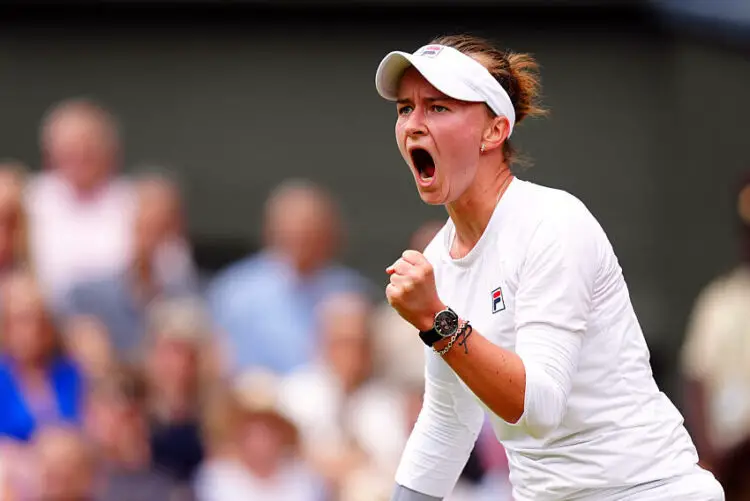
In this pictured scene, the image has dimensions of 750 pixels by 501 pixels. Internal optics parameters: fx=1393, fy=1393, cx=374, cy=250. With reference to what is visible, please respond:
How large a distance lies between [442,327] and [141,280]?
452 cm

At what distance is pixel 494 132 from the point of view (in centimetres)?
315

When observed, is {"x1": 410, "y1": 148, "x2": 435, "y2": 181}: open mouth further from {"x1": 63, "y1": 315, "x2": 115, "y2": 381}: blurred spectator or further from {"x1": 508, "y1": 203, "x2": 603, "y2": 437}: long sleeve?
{"x1": 63, "y1": 315, "x2": 115, "y2": 381}: blurred spectator

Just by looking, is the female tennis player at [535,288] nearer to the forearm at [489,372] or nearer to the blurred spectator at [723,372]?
the forearm at [489,372]

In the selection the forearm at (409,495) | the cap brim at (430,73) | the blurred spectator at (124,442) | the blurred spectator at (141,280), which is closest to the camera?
the cap brim at (430,73)

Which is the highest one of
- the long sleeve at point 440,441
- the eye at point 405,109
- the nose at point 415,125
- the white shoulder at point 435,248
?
the eye at point 405,109

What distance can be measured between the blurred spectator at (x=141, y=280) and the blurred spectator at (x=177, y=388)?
221 millimetres

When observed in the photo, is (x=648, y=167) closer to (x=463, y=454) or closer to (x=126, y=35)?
(x=126, y=35)

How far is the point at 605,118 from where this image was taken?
9562 millimetres

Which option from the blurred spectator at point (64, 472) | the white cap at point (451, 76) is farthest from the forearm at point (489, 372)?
the blurred spectator at point (64, 472)

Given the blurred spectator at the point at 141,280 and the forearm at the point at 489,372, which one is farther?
the blurred spectator at the point at 141,280

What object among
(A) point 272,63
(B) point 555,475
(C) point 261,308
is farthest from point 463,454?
(A) point 272,63

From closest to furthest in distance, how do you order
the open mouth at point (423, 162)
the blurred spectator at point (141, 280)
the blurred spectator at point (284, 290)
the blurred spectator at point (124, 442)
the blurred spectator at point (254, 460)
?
the open mouth at point (423, 162)
the blurred spectator at point (124, 442)
the blurred spectator at point (254, 460)
the blurred spectator at point (141, 280)
the blurred spectator at point (284, 290)

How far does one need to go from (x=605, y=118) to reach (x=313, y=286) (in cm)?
310

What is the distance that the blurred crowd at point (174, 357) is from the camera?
6.43 metres
